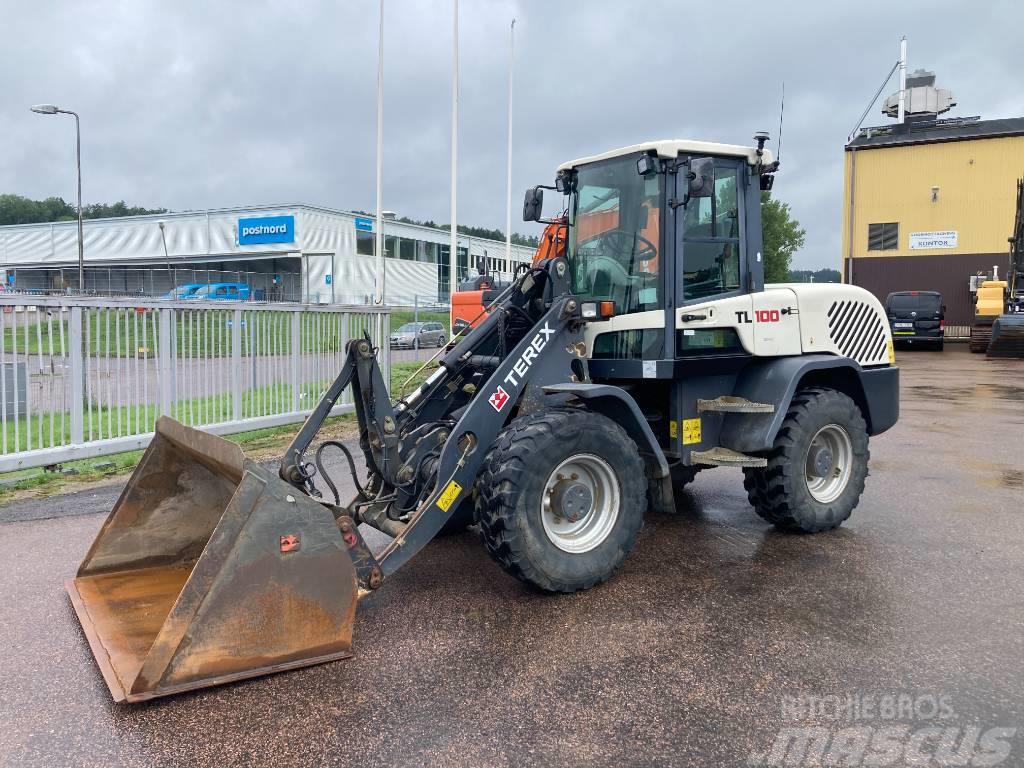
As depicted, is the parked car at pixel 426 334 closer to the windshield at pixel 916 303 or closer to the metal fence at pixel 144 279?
the metal fence at pixel 144 279

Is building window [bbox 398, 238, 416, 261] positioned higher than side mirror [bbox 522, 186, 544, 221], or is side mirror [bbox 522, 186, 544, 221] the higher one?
building window [bbox 398, 238, 416, 261]

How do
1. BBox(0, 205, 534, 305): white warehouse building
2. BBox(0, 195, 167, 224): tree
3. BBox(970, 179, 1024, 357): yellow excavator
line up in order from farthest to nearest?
BBox(0, 195, 167, 224): tree → BBox(0, 205, 534, 305): white warehouse building → BBox(970, 179, 1024, 357): yellow excavator

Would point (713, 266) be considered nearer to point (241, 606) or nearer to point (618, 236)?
point (618, 236)

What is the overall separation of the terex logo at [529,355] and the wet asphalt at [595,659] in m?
1.24

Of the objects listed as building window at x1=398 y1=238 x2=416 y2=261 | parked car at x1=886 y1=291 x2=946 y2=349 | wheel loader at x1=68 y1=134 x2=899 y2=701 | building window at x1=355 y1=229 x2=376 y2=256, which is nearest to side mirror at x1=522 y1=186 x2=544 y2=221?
wheel loader at x1=68 y1=134 x2=899 y2=701

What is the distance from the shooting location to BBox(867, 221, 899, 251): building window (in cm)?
3509

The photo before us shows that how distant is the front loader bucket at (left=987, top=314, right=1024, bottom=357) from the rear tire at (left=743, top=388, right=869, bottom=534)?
19569 mm

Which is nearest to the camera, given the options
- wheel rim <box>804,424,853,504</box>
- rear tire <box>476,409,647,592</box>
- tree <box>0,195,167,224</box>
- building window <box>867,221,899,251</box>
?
rear tire <box>476,409,647,592</box>

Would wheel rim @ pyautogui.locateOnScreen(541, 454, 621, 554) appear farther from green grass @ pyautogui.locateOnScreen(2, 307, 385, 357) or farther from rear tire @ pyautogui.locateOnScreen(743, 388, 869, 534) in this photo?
green grass @ pyautogui.locateOnScreen(2, 307, 385, 357)

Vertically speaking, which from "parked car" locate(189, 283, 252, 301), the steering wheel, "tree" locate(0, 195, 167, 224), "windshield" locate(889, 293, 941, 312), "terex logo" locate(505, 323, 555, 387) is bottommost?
"terex logo" locate(505, 323, 555, 387)

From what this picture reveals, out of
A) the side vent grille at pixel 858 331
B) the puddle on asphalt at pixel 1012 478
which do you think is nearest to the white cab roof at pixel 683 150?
the side vent grille at pixel 858 331

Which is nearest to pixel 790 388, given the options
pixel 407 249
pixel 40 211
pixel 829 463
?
pixel 829 463

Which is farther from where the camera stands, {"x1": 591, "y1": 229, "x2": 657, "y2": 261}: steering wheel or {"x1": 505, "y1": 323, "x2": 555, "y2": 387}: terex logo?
{"x1": 591, "y1": 229, "x2": 657, "y2": 261}: steering wheel
